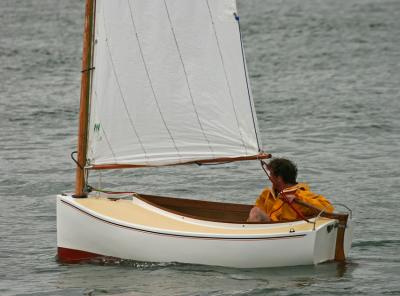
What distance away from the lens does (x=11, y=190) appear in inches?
741

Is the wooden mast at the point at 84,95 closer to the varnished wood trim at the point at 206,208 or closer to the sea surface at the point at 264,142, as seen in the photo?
the sea surface at the point at 264,142

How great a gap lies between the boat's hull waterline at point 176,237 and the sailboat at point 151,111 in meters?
0.01

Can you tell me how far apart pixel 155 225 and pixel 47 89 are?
676 inches

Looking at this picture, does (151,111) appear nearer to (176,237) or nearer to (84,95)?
(84,95)

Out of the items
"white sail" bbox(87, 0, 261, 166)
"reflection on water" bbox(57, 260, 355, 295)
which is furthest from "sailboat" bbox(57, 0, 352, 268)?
"reflection on water" bbox(57, 260, 355, 295)

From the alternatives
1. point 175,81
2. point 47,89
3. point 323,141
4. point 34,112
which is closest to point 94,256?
point 175,81

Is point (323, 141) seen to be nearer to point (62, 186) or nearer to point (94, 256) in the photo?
point (62, 186)

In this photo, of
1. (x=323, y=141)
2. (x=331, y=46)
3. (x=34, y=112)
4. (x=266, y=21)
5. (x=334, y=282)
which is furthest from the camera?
(x=266, y=21)

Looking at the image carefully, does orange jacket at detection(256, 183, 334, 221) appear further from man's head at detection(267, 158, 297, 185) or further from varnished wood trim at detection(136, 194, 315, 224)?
varnished wood trim at detection(136, 194, 315, 224)

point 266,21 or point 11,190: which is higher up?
point 266,21

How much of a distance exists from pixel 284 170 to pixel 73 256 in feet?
8.96

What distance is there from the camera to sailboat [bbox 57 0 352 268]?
1300cm

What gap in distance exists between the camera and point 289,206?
12750 millimetres

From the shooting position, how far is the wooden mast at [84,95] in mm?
13023
